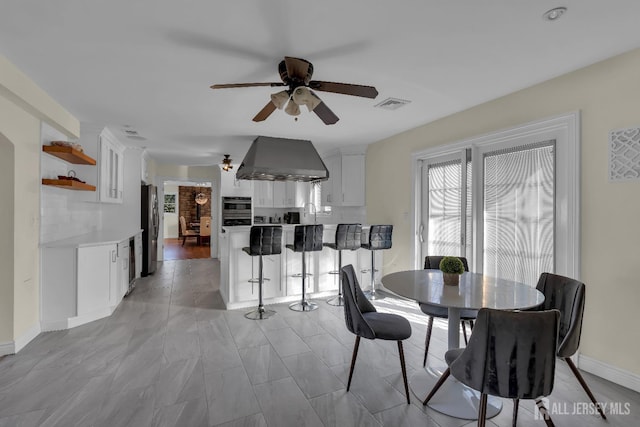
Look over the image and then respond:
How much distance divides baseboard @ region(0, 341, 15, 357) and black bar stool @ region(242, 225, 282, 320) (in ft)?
6.96

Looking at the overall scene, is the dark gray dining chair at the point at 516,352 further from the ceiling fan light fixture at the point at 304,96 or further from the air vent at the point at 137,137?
the air vent at the point at 137,137

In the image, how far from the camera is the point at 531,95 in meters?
2.96

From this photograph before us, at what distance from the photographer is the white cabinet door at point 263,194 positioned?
24.8 ft

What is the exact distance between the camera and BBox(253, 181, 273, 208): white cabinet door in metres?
7.56

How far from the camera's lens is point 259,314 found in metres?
3.84

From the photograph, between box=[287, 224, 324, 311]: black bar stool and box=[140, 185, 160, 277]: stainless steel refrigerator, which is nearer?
box=[287, 224, 324, 311]: black bar stool

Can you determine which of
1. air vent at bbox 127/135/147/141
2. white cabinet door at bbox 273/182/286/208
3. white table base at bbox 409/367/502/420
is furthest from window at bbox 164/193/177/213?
white table base at bbox 409/367/502/420

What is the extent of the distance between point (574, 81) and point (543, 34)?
88 cm

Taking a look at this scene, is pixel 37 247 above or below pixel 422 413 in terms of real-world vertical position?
above

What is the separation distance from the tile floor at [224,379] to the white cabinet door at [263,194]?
410cm

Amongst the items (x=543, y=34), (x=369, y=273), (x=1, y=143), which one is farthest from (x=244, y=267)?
(x=543, y=34)

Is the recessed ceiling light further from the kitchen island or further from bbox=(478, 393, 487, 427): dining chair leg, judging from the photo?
the kitchen island

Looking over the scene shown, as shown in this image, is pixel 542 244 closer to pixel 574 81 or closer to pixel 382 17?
pixel 574 81

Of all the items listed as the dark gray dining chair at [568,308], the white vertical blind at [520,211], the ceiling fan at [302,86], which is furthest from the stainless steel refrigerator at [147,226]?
the dark gray dining chair at [568,308]
